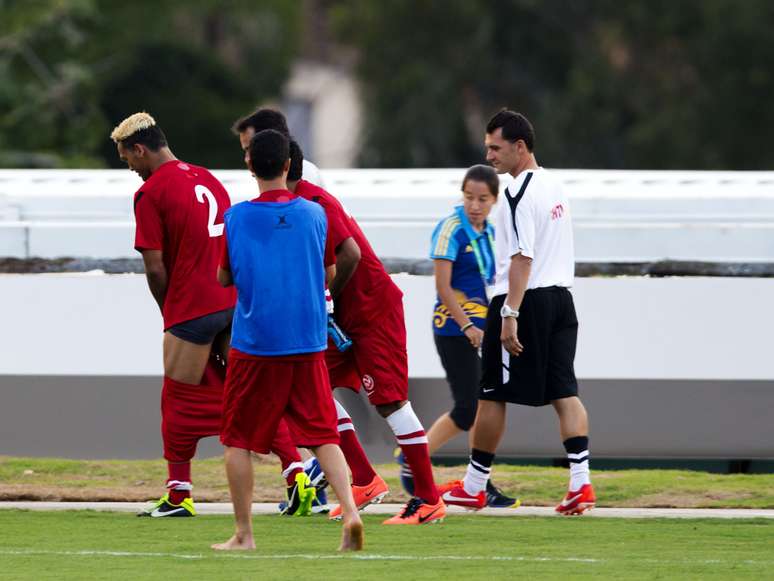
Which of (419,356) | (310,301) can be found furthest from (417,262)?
(310,301)

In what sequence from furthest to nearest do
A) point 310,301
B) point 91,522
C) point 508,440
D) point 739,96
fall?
point 739,96 < point 508,440 < point 91,522 < point 310,301

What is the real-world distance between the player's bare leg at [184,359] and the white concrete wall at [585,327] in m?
2.95

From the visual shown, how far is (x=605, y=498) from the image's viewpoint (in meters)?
10.8

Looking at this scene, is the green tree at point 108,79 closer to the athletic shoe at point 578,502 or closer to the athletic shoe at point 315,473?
the athletic shoe at point 315,473

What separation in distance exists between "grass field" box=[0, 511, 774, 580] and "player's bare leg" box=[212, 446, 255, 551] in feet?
0.26

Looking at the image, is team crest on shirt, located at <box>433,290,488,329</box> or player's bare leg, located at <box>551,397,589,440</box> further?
team crest on shirt, located at <box>433,290,488,329</box>

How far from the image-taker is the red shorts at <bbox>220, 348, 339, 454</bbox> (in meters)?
8.18

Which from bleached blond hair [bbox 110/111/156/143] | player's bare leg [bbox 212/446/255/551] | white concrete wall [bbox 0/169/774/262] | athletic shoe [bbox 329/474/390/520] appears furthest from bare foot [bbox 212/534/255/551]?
white concrete wall [bbox 0/169/774/262]

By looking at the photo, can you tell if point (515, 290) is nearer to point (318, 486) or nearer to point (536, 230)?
point (536, 230)

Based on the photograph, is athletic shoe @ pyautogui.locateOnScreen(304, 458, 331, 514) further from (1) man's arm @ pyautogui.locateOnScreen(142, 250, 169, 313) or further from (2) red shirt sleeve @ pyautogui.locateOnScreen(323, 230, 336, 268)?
(2) red shirt sleeve @ pyautogui.locateOnScreen(323, 230, 336, 268)

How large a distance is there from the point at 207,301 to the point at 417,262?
345cm

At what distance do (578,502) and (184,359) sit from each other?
2.11 meters

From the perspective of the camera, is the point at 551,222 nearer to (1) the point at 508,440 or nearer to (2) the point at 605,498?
(2) the point at 605,498

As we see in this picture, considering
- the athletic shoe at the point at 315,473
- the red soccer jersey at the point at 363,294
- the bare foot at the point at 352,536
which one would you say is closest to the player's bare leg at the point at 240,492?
the bare foot at the point at 352,536
